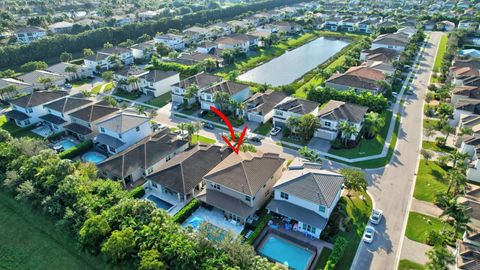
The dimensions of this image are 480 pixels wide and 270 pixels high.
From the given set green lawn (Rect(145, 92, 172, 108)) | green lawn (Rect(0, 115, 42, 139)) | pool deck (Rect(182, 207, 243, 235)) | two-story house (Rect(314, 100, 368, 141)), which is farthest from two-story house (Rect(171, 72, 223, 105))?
pool deck (Rect(182, 207, 243, 235))

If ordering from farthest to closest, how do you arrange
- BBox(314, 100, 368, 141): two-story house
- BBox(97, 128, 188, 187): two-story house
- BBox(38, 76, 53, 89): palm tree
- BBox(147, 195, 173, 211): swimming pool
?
BBox(38, 76, 53, 89): palm tree < BBox(314, 100, 368, 141): two-story house < BBox(97, 128, 188, 187): two-story house < BBox(147, 195, 173, 211): swimming pool

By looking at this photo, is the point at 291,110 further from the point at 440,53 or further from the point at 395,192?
the point at 440,53

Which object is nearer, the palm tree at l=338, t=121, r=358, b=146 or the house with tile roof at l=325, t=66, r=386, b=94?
the palm tree at l=338, t=121, r=358, b=146

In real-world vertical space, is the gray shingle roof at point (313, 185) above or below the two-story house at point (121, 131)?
above

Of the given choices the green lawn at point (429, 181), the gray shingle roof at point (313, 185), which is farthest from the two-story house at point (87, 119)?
the green lawn at point (429, 181)

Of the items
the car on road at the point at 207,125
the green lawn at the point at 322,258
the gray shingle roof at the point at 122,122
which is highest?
the gray shingle roof at the point at 122,122

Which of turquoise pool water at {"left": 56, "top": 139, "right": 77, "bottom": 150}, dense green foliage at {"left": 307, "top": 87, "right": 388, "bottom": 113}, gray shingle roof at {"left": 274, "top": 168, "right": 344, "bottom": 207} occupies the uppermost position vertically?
dense green foliage at {"left": 307, "top": 87, "right": 388, "bottom": 113}

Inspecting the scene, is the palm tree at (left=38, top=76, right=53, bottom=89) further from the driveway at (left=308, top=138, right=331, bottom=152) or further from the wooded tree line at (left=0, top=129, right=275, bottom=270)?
the driveway at (left=308, top=138, right=331, bottom=152)

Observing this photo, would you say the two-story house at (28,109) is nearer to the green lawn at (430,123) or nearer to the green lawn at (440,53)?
the green lawn at (430,123)

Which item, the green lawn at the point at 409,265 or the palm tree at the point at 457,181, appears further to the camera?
the palm tree at the point at 457,181
